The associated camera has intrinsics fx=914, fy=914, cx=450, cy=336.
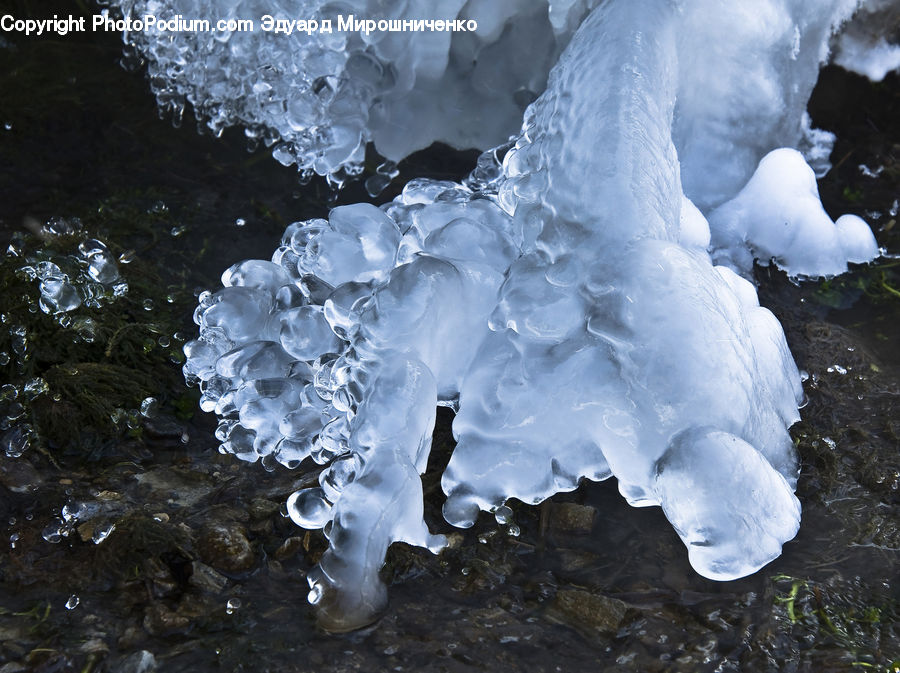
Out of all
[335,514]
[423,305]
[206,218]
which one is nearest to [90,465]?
[335,514]

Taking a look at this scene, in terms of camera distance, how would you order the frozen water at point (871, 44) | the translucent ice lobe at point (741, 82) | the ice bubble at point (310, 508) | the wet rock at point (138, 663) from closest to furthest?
the wet rock at point (138, 663) → the ice bubble at point (310, 508) → the translucent ice lobe at point (741, 82) → the frozen water at point (871, 44)

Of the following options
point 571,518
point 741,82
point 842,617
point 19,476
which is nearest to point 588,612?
point 571,518

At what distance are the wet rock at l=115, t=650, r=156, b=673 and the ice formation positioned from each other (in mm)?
297

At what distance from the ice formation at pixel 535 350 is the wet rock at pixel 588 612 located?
182 millimetres

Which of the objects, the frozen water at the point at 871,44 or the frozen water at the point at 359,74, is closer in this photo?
the frozen water at the point at 359,74

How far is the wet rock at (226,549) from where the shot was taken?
5.94ft

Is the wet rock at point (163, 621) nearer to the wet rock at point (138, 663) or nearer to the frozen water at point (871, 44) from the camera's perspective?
the wet rock at point (138, 663)

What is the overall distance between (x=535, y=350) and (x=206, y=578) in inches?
31.6

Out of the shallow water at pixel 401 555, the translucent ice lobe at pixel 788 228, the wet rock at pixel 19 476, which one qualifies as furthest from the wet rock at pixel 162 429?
the translucent ice lobe at pixel 788 228

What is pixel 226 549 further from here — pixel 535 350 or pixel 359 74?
pixel 359 74

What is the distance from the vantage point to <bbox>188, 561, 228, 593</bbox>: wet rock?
1.76 meters

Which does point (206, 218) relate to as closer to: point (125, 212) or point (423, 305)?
point (125, 212)

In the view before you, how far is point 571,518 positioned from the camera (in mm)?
1960

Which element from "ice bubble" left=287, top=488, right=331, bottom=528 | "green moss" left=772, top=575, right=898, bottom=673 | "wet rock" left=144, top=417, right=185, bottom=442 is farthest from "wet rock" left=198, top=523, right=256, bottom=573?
"green moss" left=772, top=575, right=898, bottom=673
